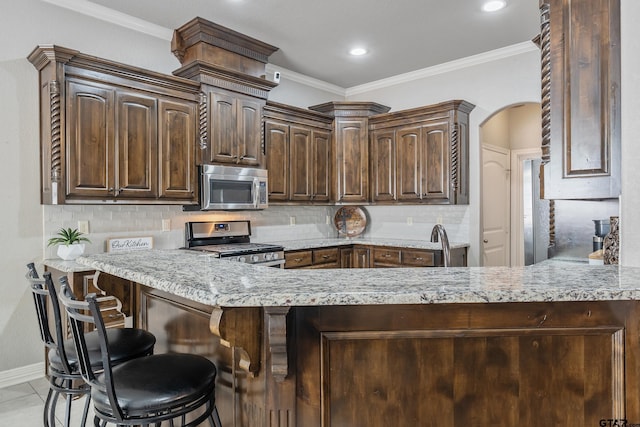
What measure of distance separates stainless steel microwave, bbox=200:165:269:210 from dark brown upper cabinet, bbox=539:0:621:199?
113 inches

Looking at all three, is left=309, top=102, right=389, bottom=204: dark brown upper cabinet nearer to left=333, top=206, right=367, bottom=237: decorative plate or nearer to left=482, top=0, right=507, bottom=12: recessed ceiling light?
left=333, top=206, right=367, bottom=237: decorative plate

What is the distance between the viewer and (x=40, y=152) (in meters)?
3.15

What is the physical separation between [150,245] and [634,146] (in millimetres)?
3501

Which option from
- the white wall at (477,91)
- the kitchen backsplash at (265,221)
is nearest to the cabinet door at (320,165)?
the kitchen backsplash at (265,221)

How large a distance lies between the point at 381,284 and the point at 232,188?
2.96m

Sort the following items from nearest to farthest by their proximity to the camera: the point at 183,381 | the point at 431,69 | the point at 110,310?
the point at 183,381 → the point at 110,310 → the point at 431,69

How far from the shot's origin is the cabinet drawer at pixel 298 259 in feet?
14.0

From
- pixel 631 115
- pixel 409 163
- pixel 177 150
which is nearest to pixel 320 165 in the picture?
pixel 409 163

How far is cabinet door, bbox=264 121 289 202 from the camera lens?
4.43 m

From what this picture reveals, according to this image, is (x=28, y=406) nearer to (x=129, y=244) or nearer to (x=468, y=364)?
(x=129, y=244)

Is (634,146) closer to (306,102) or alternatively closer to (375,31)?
(375,31)

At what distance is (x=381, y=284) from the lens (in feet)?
3.90

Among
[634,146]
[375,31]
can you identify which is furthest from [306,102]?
[634,146]

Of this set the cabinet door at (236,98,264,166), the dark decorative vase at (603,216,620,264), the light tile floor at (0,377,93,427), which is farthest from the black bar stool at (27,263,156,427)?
the cabinet door at (236,98,264,166)
